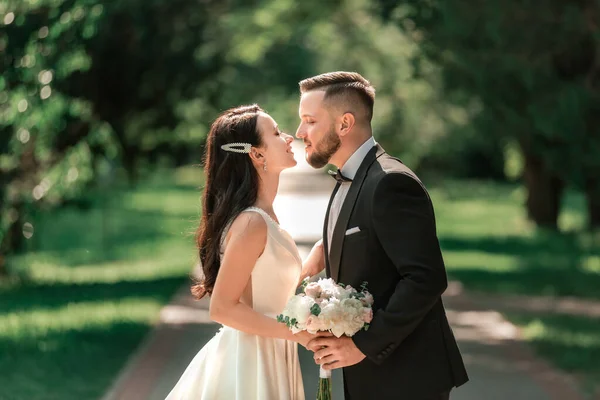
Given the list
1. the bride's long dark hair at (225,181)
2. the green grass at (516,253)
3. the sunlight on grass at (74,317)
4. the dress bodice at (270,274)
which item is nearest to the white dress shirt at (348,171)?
the dress bodice at (270,274)

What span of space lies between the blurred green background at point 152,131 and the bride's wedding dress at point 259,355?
1.09 metres

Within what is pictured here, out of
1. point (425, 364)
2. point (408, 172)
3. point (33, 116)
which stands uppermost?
point (33, 116)

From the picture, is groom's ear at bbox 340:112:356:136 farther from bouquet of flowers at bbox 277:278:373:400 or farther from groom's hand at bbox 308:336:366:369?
groom's hand at bbox 308:336:366:369

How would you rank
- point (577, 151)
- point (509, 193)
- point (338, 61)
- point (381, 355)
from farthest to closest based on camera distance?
point (509, 193) < point (338, 61) < point (577, 151) < point (381, 355)

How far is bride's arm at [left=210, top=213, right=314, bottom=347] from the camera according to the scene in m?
4.80

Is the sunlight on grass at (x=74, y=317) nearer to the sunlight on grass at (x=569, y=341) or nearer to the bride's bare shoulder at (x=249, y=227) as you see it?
the sunlight on grass at (x=569, y=341)

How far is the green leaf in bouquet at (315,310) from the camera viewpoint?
4.40 meters

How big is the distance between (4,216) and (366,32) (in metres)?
21.1

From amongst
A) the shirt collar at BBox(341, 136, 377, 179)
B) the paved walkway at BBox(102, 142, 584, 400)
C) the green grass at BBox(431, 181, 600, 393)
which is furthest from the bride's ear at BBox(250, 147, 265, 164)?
the green grass at BBox(431, 181, 600, 393)

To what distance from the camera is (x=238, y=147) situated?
4973mm

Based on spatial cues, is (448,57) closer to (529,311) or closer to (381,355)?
(529,311)

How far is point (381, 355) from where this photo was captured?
14.7 feet

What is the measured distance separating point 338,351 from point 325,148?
848 millimetres

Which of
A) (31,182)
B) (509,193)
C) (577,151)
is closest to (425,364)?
(577,151)
